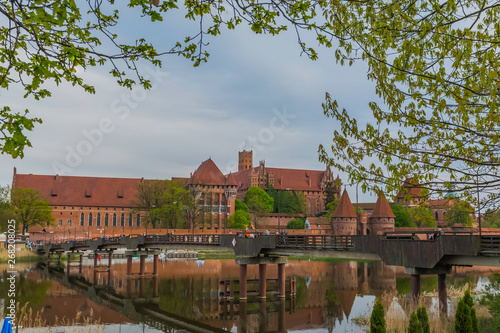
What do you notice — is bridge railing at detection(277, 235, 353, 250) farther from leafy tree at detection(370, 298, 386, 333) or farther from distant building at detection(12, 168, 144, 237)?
distant building at detection(12, 168, 144, 237)

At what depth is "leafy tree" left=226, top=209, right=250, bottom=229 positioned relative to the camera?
8288 centimetres

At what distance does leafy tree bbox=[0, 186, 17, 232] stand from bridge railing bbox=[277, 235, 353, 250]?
45863 millimetres

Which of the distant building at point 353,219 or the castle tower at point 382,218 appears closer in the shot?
the castle tower at point 382,218

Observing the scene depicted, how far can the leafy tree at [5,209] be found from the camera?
5943 centimetres

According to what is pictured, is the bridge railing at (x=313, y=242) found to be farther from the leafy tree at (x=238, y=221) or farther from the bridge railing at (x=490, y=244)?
the leafy tree at (x=238, y=221)

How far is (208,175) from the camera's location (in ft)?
284

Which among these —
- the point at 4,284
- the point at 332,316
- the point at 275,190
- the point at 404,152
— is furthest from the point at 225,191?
the point at 404,152

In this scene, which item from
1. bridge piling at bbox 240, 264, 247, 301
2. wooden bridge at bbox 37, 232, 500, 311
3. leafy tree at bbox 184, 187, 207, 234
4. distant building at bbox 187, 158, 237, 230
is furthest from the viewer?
distant building at bbox 187, 158, 237, 230

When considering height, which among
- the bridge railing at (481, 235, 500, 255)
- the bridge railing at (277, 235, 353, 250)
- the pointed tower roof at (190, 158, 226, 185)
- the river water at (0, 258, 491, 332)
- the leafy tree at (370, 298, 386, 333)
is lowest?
the river water at (0, 258, 491, 332)

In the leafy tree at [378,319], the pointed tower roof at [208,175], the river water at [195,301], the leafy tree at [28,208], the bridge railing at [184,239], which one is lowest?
the river water at [195,301]

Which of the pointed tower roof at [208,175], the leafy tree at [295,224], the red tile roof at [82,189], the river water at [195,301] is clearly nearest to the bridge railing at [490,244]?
the river water at [195,301]

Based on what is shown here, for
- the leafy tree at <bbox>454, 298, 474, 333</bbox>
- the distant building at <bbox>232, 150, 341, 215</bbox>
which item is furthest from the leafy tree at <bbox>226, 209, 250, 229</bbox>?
the leafy tree at <bbox>454, 298, 474, 333</bbox>

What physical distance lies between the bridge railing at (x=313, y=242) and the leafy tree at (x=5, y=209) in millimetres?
45863

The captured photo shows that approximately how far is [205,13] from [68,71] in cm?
184
